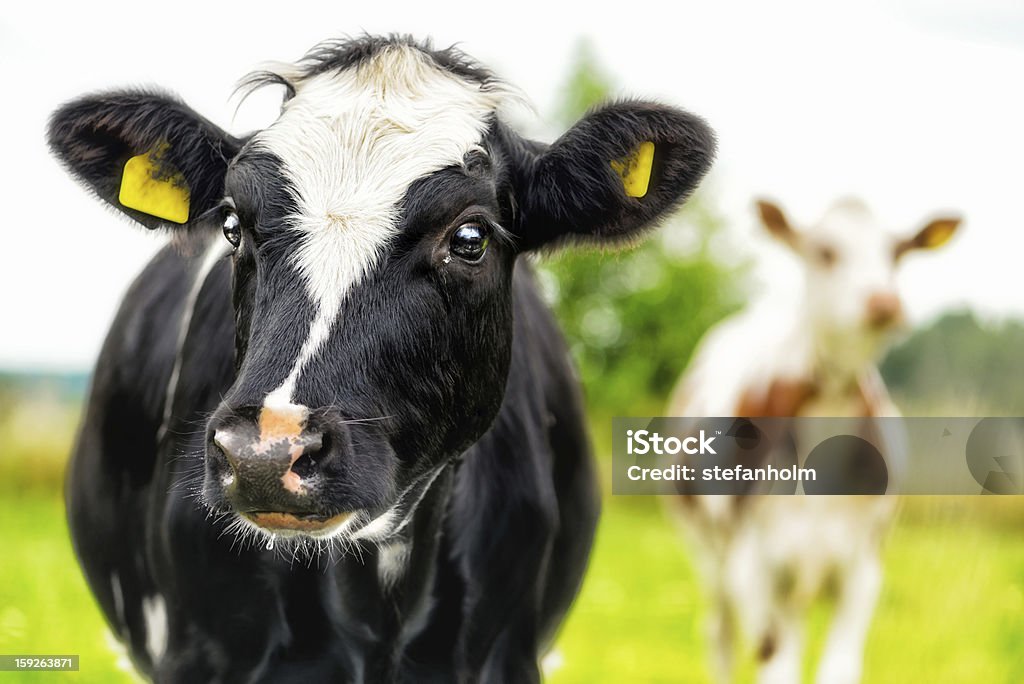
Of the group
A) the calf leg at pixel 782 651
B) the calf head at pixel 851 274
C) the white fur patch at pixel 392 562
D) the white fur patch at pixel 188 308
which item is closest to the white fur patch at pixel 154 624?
the white fur patch at pixel 188 308

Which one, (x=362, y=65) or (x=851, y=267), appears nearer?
(x=362, y=65)

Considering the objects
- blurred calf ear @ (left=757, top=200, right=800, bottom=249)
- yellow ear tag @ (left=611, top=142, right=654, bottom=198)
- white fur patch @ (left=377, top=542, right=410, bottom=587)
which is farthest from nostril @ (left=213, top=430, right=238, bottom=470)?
blurred calf ear @ (left=757, top=200, right=800, bottom=249)

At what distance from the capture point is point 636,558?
6590 millimetres

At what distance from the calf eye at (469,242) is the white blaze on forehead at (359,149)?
154 millimetres

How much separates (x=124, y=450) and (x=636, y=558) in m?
3.91

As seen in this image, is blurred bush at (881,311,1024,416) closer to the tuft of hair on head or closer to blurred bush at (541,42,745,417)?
blurred bush at (541,42,745,417)

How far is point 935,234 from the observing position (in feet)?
15.3

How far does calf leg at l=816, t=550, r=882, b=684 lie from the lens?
470cm

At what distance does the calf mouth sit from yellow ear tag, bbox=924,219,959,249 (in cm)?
344

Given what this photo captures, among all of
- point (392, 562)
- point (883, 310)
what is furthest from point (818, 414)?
point (392, 562)

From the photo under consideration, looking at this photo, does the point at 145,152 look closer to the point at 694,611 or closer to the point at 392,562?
the point at 392,562

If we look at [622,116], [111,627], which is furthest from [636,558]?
[622,116]

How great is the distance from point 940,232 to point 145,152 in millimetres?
3451

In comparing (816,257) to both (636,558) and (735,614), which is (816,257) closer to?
(735,614)
